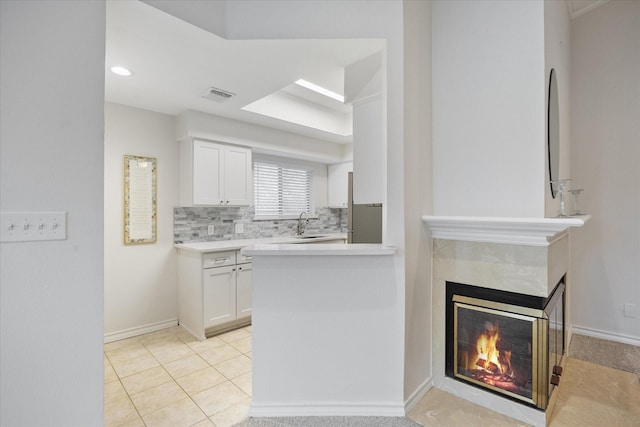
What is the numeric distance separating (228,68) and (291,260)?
1.56 metres

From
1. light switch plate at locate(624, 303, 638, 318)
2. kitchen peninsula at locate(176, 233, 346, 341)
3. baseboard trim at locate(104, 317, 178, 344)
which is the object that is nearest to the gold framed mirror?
kitchen peninsula at locate(176, 233, 346, 341)

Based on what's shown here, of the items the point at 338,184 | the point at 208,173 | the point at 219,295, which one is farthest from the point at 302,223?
the point at 219,295

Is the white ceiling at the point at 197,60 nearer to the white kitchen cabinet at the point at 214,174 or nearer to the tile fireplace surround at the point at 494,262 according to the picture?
the white kitchen cabinet at the point at 214,174

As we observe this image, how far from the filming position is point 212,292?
3207 millimetres

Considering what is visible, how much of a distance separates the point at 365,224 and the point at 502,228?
2.10 meters

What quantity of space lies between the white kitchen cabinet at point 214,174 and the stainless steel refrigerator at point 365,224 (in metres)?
1.36

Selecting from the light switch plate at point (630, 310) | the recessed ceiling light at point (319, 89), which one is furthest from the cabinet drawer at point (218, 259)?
the light switch plate at point (630, 310)

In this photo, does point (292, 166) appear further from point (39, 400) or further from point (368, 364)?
point (39, 400)

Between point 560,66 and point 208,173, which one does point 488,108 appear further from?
point 208,173

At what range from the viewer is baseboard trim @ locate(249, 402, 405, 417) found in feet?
6.18

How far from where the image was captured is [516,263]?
6.00 feet

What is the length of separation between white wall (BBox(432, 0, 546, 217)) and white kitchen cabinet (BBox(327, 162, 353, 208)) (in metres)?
2.82

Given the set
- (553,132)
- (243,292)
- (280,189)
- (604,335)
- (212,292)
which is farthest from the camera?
(280,189)

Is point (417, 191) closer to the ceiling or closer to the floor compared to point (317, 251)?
closer to the ceiling
